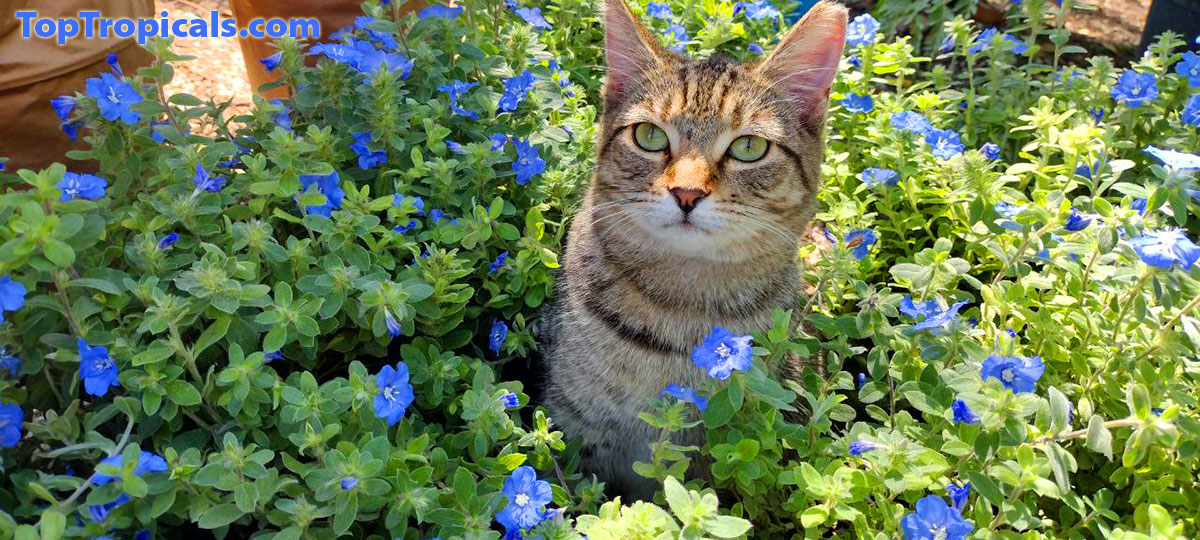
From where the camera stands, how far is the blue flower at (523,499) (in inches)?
75.3

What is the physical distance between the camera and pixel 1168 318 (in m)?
2.29

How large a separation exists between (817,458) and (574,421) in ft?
2.66

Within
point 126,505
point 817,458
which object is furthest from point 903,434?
point 126,505

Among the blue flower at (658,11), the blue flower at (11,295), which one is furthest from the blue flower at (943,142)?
the blue flower at (11,295)

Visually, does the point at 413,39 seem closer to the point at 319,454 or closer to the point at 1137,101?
the point at 319,454

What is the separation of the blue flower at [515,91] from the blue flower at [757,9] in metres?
1.47

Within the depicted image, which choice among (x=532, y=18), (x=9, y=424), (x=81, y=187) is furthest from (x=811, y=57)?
(x=9, y=424)

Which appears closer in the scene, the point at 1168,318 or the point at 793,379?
the point at 1168,318

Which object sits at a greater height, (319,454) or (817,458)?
(319,454)

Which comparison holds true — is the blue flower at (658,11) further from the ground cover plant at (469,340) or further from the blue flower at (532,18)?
the ground cover plant at (469,340)

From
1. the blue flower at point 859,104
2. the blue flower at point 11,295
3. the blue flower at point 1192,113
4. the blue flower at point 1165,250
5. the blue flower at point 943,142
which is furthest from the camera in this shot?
the blue flower at point 859,104

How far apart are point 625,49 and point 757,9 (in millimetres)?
1638

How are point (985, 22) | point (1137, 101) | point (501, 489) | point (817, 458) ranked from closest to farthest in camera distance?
point (501, 489) < point (817, 458) < point (1137, 101) < point (985, 22)

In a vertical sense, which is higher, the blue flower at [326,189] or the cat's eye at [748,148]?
the cat's eye at [748,148]
